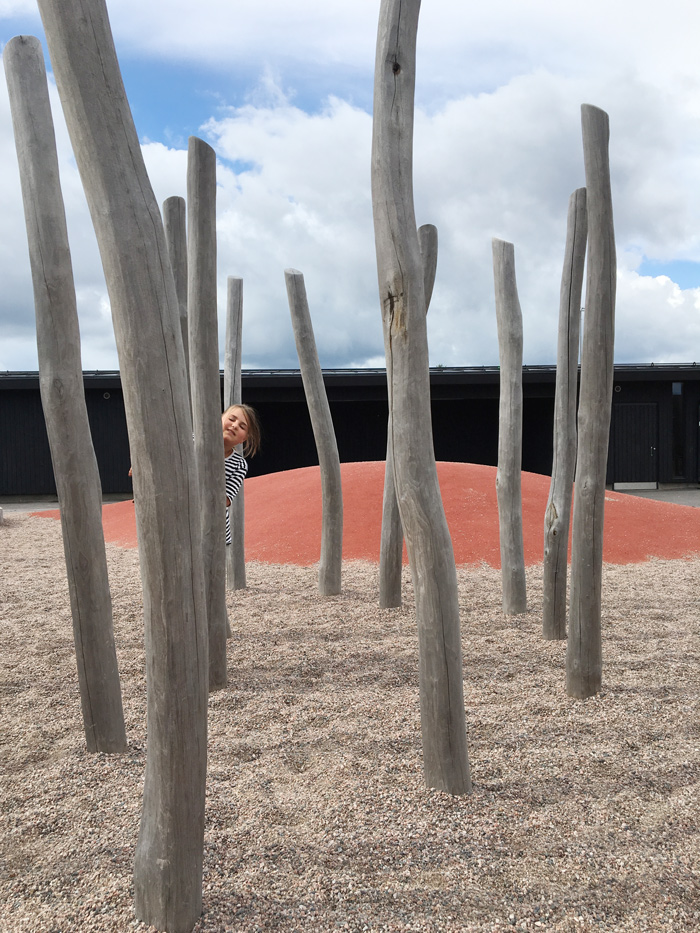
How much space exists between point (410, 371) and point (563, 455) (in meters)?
2.20

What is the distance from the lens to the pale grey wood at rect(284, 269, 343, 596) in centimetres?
519

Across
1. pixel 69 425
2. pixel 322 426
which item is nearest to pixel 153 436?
pixel 69 425

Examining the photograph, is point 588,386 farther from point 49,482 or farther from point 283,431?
point 49,482

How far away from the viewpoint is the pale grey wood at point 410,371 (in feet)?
7.13

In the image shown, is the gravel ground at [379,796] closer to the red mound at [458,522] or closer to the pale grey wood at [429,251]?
the pale grey wood at [429,251]

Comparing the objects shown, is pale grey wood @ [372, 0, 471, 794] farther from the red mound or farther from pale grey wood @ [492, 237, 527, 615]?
the red mound

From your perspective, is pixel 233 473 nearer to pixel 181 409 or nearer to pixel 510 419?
pixel 510 419

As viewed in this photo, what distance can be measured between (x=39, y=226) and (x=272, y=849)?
7.40 ft

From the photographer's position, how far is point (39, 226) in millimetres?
2527

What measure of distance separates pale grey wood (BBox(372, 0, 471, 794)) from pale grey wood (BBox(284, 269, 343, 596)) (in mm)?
2990

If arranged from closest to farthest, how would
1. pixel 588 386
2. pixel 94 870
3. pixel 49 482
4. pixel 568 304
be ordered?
1. pixel 94 870
2. pixel 588 386
3. pixel 568 304
4. pixel 49 482

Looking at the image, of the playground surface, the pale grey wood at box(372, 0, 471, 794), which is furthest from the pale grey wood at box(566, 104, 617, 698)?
the pale grey wood at box(372, 0, 471, 794)

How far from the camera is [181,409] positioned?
162 cm

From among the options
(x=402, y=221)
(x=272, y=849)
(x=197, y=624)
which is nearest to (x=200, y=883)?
(x=272, y=849)
